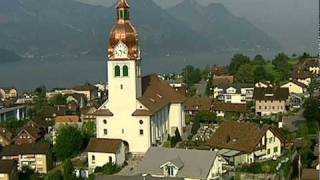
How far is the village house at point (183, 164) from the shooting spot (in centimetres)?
1631

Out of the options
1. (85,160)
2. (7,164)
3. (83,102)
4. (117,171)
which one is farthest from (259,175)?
(83,102)

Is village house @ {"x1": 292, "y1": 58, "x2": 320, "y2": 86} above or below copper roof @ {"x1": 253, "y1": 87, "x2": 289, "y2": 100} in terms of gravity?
above

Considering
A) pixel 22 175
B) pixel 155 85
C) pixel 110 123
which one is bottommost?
pixel 22 175

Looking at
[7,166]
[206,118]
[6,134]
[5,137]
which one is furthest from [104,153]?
[206,118]

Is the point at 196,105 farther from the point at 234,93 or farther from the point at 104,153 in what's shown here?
the point at 104,153

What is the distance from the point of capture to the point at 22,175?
2005 centimetres

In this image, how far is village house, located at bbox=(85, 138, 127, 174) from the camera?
20.2 meters

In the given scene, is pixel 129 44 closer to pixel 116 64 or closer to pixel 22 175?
pixel 116 64

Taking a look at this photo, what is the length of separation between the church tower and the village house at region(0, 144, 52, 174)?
3.20 metres

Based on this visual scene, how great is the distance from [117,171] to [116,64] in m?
4.73

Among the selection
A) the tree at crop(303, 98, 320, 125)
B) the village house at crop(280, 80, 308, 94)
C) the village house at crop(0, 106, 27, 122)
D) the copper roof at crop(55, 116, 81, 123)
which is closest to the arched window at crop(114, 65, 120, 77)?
the tree at crop(303, 98, 320, 125)

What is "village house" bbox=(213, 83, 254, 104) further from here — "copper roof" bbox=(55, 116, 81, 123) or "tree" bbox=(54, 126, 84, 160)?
"tree" bbox=(54, 126, 84, 160)

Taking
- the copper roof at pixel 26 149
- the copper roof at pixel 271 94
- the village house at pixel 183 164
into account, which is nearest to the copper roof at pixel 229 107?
the copper roof at pixel 271 94

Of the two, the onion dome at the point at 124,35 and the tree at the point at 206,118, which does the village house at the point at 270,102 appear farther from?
the onion dome at the point at 124,35
